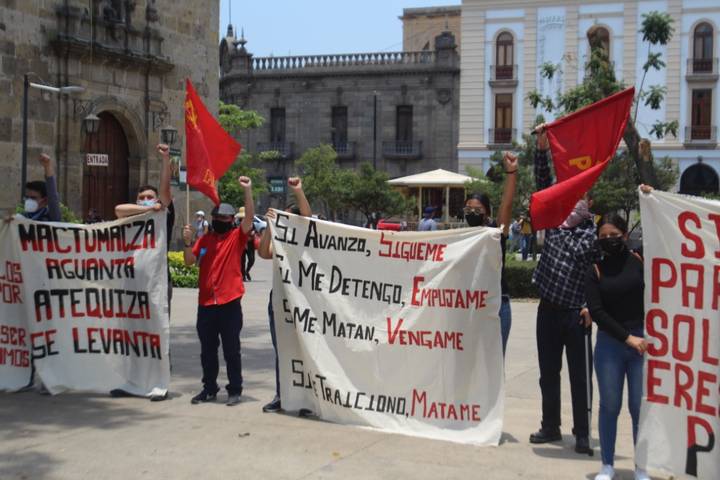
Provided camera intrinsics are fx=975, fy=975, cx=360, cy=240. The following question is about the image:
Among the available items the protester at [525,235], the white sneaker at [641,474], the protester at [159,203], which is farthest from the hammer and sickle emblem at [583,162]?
the protester at [525,235]

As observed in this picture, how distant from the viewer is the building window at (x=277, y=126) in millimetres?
50781

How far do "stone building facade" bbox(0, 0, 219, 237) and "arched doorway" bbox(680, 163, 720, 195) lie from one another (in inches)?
1084

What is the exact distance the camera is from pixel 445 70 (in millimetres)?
47875

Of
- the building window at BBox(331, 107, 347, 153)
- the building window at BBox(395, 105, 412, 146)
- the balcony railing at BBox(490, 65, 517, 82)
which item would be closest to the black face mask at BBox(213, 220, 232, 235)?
the balcony railing at BBox(490, 65, 517, 82)

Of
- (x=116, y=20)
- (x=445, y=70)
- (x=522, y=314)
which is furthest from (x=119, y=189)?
(x=445, y=70)

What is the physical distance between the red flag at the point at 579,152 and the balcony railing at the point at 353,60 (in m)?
42.3

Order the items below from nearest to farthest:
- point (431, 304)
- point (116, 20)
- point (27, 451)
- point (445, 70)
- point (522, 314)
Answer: point (27, 451) → point (431, 304) → point (522, 314) → point (116, 20) → point (445, 70)

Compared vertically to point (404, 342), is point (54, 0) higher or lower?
higher

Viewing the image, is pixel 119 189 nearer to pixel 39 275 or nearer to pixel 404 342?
pixel 39 275

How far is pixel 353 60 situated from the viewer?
Answer: 4947 cm

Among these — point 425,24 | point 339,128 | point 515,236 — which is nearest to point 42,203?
point 515,236

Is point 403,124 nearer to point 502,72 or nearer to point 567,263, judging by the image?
point 502,72

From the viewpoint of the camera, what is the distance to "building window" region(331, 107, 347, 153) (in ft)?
163

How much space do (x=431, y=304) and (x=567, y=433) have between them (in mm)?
1419
